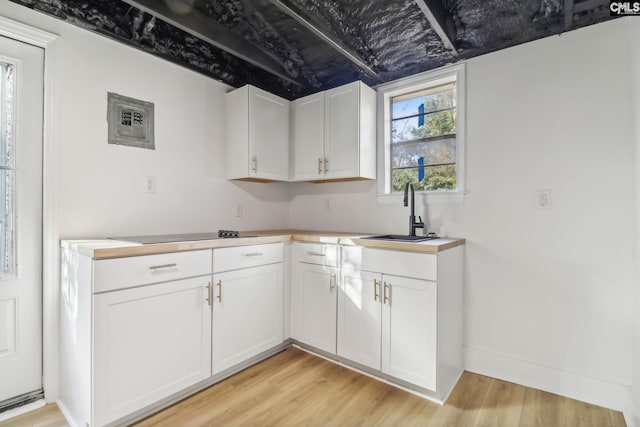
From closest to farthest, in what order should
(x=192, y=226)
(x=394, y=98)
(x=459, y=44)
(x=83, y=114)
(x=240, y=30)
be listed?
(x=83, y=114) < (x=459, y=44) < (x=240, y=30) < (x=192, y=226) < (x=394, y=98)

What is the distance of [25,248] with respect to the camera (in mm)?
1877

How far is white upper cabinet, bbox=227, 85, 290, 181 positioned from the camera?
271 cm

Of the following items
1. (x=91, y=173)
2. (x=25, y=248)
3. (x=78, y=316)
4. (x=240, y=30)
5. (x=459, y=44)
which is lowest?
(x=78, y=316)

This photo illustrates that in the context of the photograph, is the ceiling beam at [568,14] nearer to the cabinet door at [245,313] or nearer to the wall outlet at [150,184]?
the cabinet door at [245,313]

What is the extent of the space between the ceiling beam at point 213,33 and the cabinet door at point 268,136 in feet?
0.77

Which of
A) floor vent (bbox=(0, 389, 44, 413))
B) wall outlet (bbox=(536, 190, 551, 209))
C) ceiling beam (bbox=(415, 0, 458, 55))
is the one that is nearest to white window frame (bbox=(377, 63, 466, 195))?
ceiling beam (bbox=(415, 0, 458, 55))

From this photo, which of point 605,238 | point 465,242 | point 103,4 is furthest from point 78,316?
Answer: point 605,238

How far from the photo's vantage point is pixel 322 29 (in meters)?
2.04

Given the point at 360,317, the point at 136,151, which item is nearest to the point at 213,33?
the point at 136,151

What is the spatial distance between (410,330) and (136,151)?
7.44 feet

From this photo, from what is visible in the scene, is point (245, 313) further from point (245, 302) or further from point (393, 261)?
point (393, 261)

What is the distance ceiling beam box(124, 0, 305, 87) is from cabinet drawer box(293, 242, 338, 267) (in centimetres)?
153

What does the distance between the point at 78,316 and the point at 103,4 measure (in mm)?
1903

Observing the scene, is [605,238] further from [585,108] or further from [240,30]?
[240,30]
